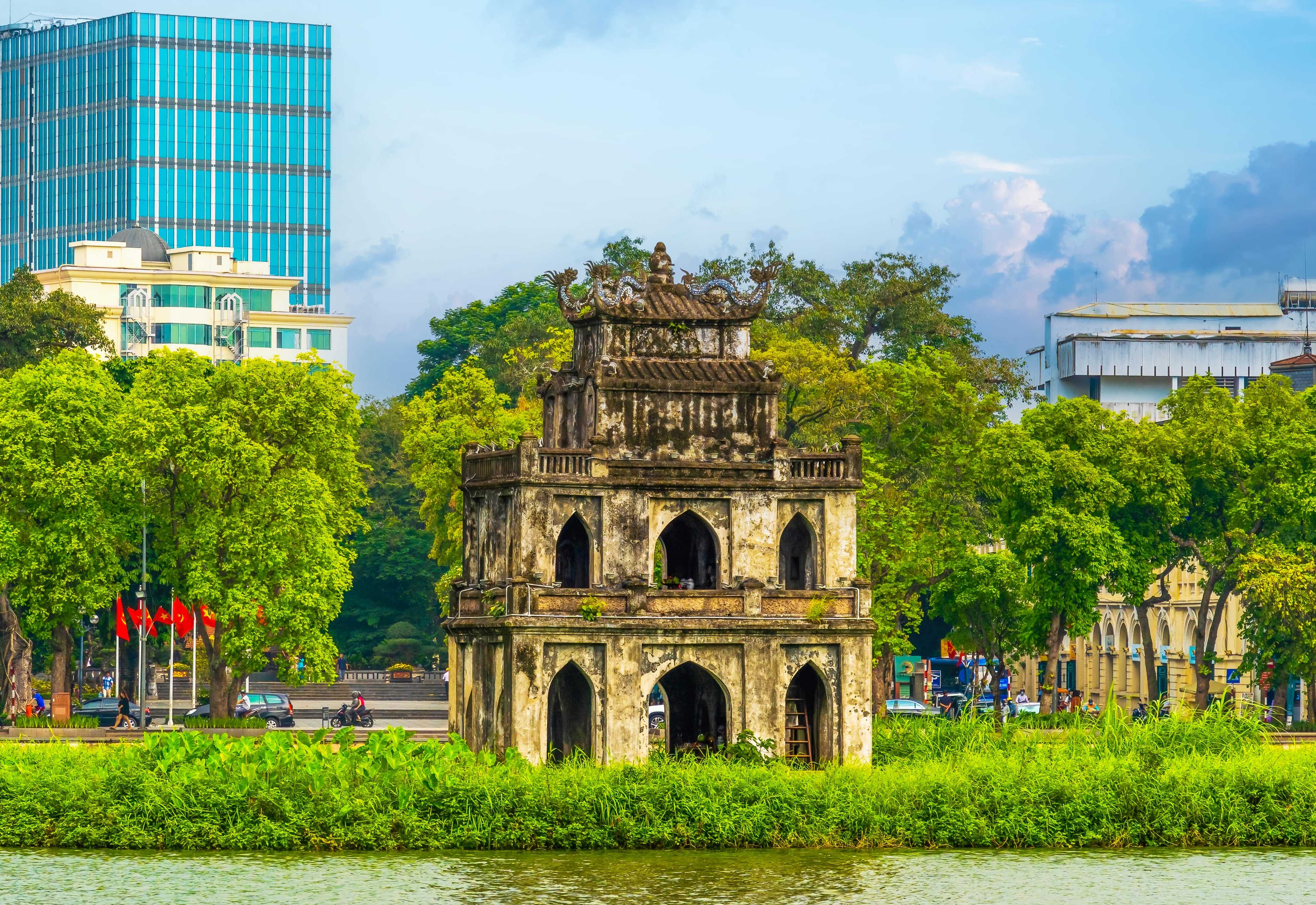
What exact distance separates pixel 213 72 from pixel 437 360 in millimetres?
66602

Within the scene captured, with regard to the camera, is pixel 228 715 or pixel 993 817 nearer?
pixel 993 817

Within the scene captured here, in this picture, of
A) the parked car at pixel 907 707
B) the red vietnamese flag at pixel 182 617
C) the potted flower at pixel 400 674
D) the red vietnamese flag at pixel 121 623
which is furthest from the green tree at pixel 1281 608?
the potted flower at pixel 400 674

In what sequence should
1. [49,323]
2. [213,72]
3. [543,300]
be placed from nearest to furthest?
[49,323], [543,300], [213,72]

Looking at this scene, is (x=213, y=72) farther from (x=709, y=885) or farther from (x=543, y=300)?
(x=709, y=885)

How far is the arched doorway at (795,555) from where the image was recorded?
53.7 m

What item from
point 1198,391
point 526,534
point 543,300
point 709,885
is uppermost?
point 543,300

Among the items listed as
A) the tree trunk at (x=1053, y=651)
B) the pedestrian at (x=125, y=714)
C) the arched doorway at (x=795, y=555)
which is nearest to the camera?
the arched doorway at (x=795, y=555)

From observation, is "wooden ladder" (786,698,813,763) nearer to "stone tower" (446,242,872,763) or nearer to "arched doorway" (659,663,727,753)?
"stone tower" (446,242,872,763)

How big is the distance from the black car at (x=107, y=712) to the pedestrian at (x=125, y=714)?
8cm

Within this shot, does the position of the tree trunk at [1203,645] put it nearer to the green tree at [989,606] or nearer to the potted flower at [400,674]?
the green tree at [989,606]

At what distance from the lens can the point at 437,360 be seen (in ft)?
405

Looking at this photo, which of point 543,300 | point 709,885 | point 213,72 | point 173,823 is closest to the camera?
point 709,885

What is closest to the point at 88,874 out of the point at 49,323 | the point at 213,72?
the point at 49,323

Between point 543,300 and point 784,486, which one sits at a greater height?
point 543,300
